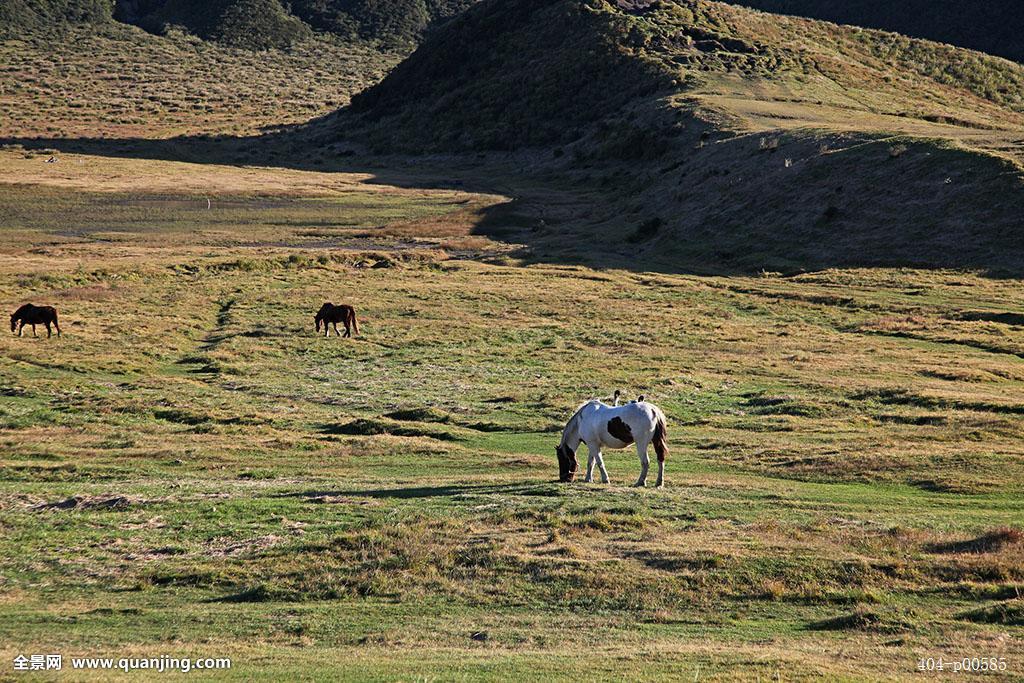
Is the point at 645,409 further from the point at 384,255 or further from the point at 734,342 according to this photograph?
the point at 384,255

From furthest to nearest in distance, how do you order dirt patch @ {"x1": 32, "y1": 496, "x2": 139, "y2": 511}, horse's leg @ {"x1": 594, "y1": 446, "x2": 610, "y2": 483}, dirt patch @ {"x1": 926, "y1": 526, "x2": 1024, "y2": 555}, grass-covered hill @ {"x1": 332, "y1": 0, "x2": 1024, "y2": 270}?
grass-covered hill @ {"x1": 332, "y1": 0, "x2": 1024, "y2": 270}, horse's leg @ {"x1": 594, "y1": 446, "x2": 610, "y2": 483}, dirt patch @ {"x1": 32, "y1": 496, "x2": 139, "y2": 511}, dirt patch @ {"x1": 926, "y1": 526, "x2": 1024, "y2": 555}

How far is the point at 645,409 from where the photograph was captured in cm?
2258

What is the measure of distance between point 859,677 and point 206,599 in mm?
9063

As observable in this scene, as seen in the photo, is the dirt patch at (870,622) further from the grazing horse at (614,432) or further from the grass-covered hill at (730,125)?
the grass-covered hill at (730,125)

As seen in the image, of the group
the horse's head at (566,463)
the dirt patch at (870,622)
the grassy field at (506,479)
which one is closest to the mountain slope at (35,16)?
the grassy field at (506,479)

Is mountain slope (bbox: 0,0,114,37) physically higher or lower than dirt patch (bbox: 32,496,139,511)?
higher

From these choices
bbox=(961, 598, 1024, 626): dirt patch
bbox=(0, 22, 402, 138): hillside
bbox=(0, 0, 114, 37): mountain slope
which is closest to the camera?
bbox=(961, 598, 1024, 626): dirt patch

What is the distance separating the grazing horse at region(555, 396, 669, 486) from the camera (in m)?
22.6

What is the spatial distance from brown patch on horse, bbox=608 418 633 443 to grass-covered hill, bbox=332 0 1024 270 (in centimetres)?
4378

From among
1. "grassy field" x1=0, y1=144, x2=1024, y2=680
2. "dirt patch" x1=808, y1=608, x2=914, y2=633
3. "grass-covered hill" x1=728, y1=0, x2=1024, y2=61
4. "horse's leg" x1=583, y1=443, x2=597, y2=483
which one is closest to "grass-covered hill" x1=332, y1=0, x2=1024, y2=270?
"grassy field" x1=0, y1=144, x2=1024, y2=680

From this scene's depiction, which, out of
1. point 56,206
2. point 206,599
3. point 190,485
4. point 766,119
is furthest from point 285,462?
point 766,119

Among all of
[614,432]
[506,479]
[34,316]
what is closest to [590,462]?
[614,432]

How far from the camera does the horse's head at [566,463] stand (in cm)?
2369

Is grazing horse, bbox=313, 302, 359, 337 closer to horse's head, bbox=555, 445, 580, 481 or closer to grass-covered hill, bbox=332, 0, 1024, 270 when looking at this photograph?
horse's head, bbox=555, 445, 580, 481
